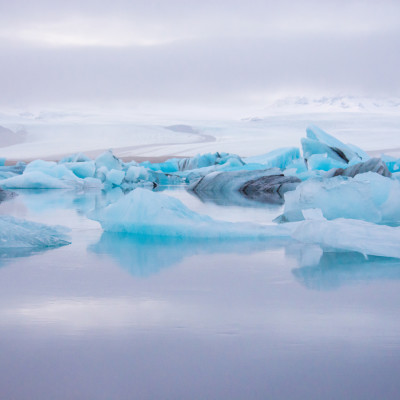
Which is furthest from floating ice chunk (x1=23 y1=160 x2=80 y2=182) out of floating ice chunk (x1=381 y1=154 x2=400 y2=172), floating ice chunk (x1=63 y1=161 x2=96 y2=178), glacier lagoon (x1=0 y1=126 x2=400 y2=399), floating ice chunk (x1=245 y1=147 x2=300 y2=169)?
glacier lagoon (x1=0 y1=126 x2=400 y2=399)

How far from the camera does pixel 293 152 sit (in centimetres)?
1462

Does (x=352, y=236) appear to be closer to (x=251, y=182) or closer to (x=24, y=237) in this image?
(x=24, y=237)

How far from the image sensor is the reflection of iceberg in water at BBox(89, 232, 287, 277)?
2449 millimetres

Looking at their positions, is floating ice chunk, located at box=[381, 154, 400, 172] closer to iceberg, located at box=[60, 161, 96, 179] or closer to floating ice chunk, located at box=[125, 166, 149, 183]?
floating ice chunk, located at box=[125, 166, 149, 183]

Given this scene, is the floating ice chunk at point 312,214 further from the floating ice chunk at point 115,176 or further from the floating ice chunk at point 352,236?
the floating ice chunk at point 115,176

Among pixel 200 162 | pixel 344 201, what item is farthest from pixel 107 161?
pixel 344 201

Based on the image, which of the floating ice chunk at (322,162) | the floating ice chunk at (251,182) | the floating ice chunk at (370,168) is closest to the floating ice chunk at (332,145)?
the floating ice chunk at (322,162)

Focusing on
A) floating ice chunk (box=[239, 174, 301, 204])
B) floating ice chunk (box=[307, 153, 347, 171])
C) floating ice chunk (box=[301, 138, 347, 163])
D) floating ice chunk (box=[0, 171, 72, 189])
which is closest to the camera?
floating ice chunk (box=[239, 174, 301, 204])

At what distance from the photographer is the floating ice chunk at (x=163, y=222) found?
10.9 ft

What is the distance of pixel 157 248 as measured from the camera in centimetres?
291

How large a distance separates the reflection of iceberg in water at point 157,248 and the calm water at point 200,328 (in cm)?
3

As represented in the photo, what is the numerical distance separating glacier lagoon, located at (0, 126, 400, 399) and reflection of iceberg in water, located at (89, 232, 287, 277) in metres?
0.03

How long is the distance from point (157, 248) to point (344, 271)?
3.36 feet

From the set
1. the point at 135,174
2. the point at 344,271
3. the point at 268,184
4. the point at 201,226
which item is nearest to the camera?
the point at 344,271
